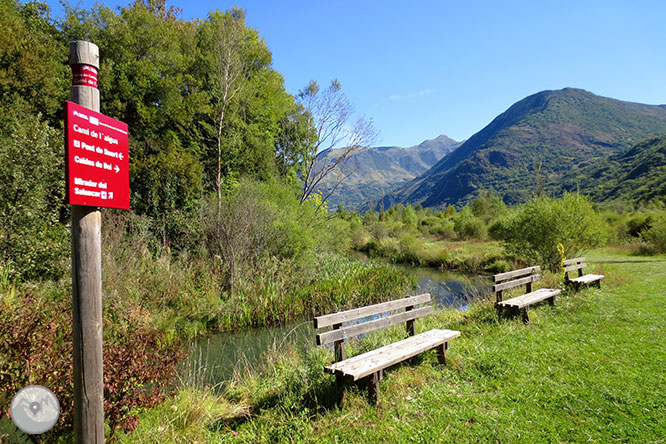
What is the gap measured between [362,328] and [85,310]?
9.22 feet

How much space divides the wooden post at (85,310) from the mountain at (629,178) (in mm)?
50967

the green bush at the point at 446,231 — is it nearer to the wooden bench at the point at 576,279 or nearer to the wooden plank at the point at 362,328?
the wooden bench at the point at 576,279

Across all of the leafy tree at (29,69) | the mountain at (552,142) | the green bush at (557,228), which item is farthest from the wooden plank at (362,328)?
the mountain at (552,142)

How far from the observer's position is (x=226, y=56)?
11031mm

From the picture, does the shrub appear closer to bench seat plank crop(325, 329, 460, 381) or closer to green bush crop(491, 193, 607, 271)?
bench seat plank crop(325, 329, 460, 381)

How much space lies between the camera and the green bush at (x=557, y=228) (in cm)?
1138

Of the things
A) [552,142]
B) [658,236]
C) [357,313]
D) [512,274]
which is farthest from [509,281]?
[552,142]

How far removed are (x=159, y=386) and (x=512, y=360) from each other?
13.9 feet

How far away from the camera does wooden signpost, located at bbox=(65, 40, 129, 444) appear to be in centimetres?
188

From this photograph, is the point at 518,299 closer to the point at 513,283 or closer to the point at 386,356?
the point at 513,283

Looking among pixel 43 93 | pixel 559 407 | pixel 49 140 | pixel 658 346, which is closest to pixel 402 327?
pixel 559 407

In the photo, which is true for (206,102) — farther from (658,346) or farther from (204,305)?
(658,346)

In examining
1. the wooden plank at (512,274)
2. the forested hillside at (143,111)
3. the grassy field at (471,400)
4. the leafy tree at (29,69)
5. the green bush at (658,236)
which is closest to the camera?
the grassy field at (471,400)

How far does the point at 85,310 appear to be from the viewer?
1.96 meters
